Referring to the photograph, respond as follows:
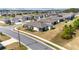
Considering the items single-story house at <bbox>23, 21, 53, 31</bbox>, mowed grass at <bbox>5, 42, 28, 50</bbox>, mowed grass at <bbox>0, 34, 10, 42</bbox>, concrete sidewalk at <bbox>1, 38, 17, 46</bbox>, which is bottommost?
mowed grass at <bbox>5, 42, 28, 50</bbox>

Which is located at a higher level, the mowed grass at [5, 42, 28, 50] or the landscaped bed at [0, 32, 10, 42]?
the landscaped bed at [0, 32, 10, 42]

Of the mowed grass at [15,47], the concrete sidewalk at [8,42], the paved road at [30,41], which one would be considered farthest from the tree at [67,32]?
the concrete sidewalk at [8,42]

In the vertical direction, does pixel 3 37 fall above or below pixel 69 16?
below

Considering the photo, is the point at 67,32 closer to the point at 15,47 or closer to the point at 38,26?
the point at 38,26

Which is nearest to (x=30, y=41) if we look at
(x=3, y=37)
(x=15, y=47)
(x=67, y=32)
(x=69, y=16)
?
(x=15, y=47)

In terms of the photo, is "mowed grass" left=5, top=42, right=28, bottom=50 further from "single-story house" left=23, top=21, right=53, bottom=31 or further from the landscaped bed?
"single-story house" left=23, top=21, right=53, bottom=31

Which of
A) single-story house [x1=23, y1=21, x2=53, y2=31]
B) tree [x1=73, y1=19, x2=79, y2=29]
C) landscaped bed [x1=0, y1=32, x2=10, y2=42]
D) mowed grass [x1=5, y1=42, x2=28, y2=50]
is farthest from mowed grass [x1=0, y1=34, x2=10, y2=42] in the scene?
tree [x1=73, y1=19, x2=79, y2=29]

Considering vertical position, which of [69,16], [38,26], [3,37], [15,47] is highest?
[69,16]

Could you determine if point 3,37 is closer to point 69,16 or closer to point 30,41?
point 30,41

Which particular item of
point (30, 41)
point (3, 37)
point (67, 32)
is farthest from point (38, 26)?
point (3, 37)

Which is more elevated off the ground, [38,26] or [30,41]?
[38,26]
